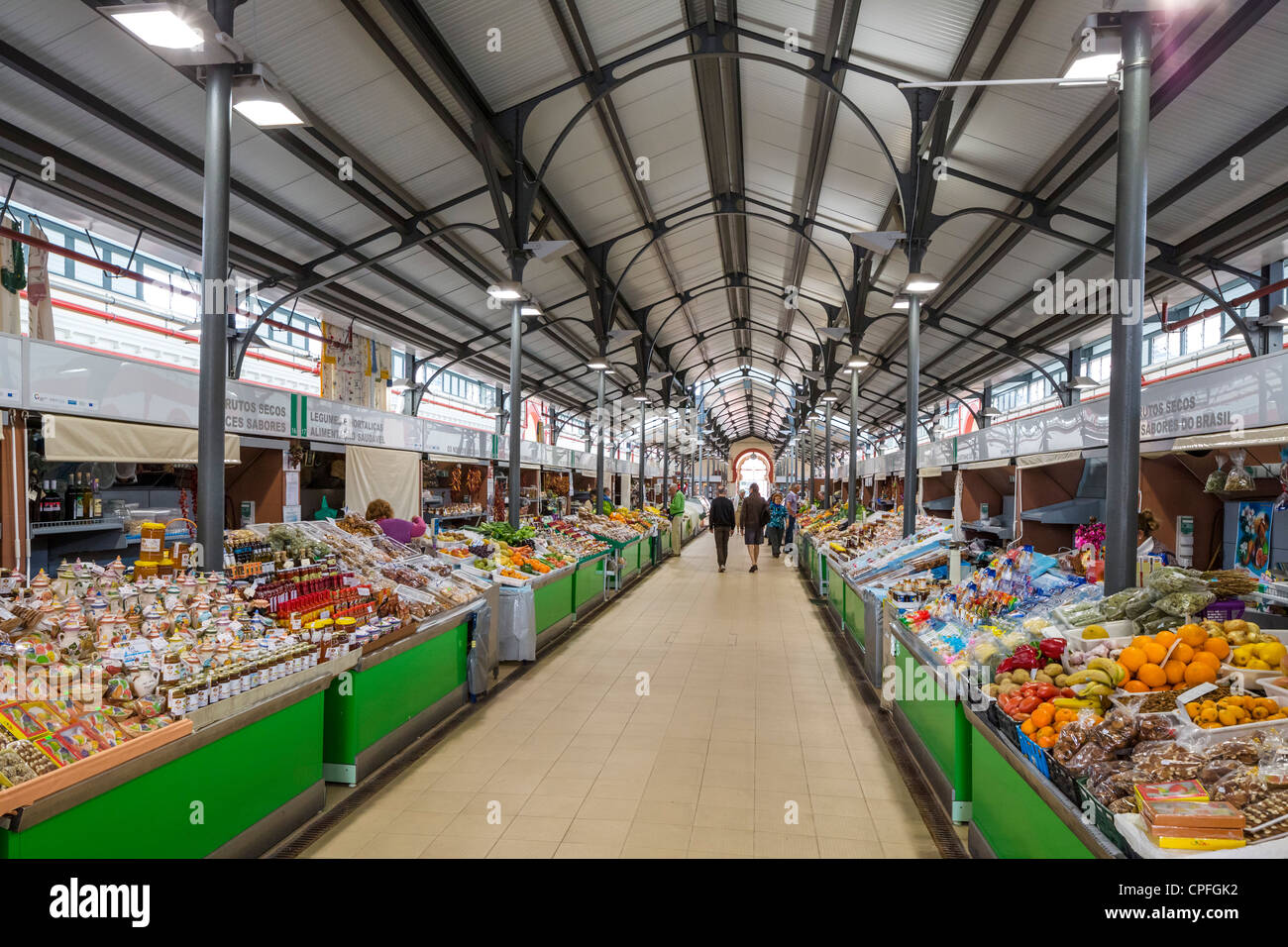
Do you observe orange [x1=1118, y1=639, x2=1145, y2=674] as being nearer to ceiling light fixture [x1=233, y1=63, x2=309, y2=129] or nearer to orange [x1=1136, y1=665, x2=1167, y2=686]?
orange [x1=1136, y1=665, x2=1167, y2=686]

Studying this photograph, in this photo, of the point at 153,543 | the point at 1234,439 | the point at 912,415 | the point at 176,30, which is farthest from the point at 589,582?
the point at 176,30

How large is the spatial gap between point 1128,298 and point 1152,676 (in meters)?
1.85

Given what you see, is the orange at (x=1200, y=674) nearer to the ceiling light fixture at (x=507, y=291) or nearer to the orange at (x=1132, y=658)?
the orange at (x=1132, y=658)

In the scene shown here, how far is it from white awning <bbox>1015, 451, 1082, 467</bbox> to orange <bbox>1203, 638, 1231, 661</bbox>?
2803 mm

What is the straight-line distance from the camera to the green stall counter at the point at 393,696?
370 centimetres

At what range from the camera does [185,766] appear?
2.51 m

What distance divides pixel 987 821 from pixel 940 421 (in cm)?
2334

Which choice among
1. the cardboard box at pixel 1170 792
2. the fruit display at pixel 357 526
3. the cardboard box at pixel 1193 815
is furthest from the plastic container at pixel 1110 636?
the fruit display at pixel 357 526

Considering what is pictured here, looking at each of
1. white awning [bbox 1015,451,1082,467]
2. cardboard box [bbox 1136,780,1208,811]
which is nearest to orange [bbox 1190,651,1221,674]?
cardboard box [bbox 1136,780,1208,811]

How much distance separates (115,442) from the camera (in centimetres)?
461

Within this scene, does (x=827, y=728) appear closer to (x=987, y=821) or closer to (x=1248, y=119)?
(x=987, y=821)

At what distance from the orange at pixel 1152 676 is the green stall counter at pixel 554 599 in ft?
16.2

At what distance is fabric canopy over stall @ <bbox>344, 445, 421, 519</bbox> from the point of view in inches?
316
